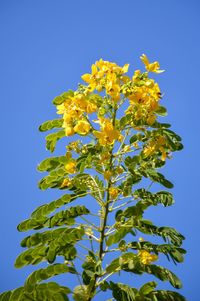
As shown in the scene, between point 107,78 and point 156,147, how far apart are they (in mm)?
669

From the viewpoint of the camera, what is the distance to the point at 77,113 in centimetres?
302

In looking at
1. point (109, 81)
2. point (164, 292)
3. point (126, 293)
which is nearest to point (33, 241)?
point (126, 293)

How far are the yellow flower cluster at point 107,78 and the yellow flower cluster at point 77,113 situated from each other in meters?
0.13

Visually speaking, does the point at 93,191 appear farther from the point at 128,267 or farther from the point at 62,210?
the point at 128,267

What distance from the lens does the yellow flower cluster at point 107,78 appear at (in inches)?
119

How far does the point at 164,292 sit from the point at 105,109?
1.46m

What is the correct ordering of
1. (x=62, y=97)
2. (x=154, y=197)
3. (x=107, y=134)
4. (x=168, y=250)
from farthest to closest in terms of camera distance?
(x=62, y=97) → (x=154, y=197) → (x=107, y=134) → (x=168, y=250)

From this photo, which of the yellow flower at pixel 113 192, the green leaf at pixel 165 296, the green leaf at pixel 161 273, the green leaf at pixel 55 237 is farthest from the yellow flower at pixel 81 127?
the green leaf at pixel 165 296

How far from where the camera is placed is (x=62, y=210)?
3.07m

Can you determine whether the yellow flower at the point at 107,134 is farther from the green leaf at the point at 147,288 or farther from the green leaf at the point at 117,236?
the green leaf at the point at 147,288

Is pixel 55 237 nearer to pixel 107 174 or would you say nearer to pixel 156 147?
pixel 107 174

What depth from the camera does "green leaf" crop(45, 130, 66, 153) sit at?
326cm

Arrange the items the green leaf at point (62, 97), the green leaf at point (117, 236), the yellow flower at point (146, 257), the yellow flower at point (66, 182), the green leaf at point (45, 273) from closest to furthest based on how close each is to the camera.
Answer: the green leaf at point (45, 273) → the yellow flower at point (146, 257) → the green leaf at point (117, 236) → the yellow flower at point (66, 182) → the green leaf at point (62, 97)

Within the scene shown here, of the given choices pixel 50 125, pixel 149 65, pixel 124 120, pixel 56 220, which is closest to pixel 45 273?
pixel 56 220
